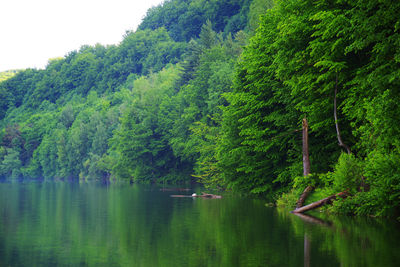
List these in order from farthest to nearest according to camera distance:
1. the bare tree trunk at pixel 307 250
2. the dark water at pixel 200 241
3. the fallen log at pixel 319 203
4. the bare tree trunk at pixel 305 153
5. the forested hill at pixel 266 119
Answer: the bare tree trunk at pixel 305 153 → the fallen log at pixel 319 203 → the forested hill at pixel 266 119 → the dark water at pixel 200 241 → the bare tree trunk at pixel 307 250

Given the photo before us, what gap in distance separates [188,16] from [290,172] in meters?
119

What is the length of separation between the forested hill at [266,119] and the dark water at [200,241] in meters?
2.88

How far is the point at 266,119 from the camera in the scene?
2855 centimetres

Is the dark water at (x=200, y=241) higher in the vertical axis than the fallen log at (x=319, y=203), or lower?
lower

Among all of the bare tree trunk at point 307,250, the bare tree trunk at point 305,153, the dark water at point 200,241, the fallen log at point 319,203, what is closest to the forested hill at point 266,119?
the fallen log at point 319,203

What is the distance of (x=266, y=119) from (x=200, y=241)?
49.5ft

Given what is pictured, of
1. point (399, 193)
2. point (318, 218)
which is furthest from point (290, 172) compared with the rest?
point (399, 193)

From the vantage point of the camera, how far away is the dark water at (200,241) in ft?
37.8

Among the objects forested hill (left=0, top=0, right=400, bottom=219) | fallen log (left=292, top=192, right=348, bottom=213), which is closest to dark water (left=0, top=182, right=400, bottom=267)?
fallen log (left=292, top=192, right=348, bottom=213)

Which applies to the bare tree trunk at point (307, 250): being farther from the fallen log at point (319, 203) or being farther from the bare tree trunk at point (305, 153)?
the bare tree trunk at point (305, 153)

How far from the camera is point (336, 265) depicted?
1052 cm

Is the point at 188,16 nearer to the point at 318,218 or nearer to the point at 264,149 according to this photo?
the point at 264,149

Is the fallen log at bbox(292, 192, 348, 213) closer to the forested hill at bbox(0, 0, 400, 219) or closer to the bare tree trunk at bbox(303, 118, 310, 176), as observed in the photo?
the forested hill at bbox(0, 0, 400, 219)

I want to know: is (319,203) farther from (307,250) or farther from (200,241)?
(307,250)
